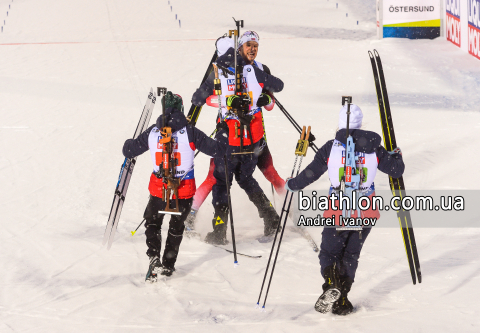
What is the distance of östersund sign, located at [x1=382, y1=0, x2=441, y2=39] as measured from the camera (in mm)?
14625

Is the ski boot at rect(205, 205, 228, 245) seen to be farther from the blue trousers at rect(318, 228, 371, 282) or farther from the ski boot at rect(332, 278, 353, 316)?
the ski boot at rect(332, 278, 353, 316)

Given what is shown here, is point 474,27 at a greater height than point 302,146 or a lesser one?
greater

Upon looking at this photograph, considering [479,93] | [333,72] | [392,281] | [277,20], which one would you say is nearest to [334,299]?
[392,281]

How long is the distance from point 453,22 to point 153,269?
11.9 meters

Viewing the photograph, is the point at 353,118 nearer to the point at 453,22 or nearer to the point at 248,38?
the point at 248,38

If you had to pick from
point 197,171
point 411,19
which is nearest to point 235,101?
point 197,171

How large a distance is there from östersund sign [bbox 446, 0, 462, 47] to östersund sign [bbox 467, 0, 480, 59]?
0.66m

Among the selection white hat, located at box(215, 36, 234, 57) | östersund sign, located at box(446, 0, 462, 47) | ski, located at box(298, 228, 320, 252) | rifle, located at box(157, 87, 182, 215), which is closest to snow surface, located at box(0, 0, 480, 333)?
ski, located at box(298, 228, 320, 252)

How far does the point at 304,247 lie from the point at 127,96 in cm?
681

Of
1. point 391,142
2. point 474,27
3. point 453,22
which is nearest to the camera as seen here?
point 391,142

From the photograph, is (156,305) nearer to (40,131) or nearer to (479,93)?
(40,131)

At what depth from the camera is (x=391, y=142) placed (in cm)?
450

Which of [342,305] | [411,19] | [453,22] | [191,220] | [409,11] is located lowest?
[342,305]

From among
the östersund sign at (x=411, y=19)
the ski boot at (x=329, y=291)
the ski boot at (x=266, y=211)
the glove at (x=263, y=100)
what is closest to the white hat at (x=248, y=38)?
the glove at (x=263, y=100)
